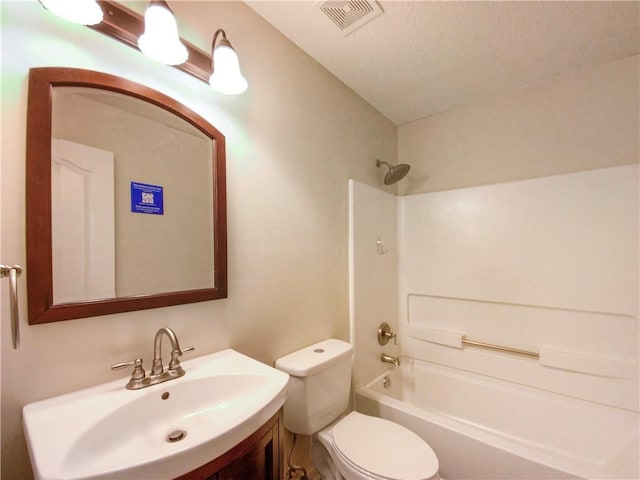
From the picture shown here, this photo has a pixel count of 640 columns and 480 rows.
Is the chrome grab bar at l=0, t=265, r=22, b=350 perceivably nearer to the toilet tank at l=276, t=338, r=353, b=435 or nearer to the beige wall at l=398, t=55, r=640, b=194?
the toilet tank at l=276, t=338, r=353, b=435

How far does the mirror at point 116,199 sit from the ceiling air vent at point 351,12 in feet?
2.56

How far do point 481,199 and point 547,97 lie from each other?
0.72m

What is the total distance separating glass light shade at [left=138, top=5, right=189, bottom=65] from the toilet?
1.28m

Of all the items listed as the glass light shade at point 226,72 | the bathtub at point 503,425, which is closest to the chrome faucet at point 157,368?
the glass light shade at point 226,72

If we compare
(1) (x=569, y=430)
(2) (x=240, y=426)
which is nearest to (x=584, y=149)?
(1) (x=569, y=430)

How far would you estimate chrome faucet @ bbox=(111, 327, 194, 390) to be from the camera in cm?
84

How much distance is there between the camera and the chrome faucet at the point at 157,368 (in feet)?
2.76

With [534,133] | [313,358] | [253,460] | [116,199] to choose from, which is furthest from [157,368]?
[534,133]

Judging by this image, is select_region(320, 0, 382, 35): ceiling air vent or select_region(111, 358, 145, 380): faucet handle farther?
select_region(320, 0, 382, 35): ceiling air vent

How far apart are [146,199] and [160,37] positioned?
51 cm

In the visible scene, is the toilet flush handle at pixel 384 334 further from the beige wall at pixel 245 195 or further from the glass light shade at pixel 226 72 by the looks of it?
the glass light shade at pixel 226 72

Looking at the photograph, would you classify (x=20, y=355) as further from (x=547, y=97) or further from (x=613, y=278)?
(x=547, y=97)

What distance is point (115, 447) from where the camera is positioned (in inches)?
27.4

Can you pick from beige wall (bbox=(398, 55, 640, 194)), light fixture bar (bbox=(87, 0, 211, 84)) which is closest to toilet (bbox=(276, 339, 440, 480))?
light fixture bar (bbox=(87, 0, 211, 84))
